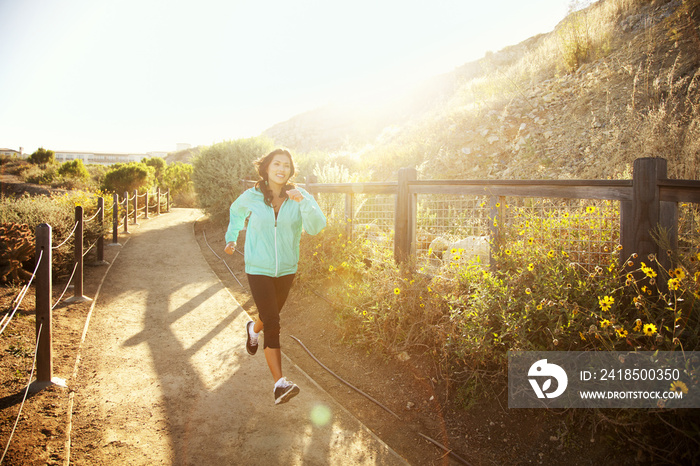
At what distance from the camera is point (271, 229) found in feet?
11.3

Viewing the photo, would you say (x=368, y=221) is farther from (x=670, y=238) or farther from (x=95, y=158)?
(x=95, y=158)

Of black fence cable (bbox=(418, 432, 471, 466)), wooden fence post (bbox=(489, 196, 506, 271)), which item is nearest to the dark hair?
wooden fence post (bbox=(489, 196, 506, 271))

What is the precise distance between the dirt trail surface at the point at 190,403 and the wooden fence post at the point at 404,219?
2.07 metres

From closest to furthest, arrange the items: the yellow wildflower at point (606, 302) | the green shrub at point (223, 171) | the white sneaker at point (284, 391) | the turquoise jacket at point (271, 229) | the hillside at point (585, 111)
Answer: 1. the yellow wildflower at point (606, 302)
2. the white sneaker at point (284, 391)
3. the turquoise jacket at point (271, 229)
4. the hillside at point (585, 111)
5. the green shrub at point (223, 171)

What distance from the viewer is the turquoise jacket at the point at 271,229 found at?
3408mm

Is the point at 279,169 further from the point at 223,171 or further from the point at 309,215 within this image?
the point at 223,171

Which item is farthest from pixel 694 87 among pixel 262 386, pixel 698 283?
pixel 262 386

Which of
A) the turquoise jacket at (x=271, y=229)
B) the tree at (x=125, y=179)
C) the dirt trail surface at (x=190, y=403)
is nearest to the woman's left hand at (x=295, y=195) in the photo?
the turquoise jacket at (x=271, y=229)

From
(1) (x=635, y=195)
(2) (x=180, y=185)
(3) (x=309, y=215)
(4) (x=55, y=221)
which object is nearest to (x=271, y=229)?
(3) (x=309, y=215)

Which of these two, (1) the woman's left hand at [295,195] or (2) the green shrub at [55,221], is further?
(2) the green shrub at [55,221]

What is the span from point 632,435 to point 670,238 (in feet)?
5.30

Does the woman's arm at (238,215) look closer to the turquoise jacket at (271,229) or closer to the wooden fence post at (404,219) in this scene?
the turquoise jacket at (271,229)

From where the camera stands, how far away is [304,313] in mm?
5688

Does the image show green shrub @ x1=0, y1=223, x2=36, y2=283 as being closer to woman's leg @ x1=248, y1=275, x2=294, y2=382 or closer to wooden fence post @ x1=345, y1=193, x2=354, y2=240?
woman's leg @ x1=248, y1=275, x2=294, y2=382
